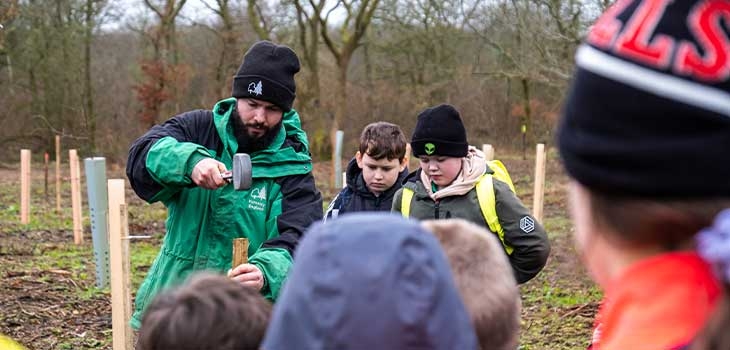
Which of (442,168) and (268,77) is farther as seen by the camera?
(442,168)

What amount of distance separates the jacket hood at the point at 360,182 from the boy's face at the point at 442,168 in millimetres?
626

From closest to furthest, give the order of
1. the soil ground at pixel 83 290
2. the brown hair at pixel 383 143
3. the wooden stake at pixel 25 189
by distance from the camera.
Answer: the brown hair at pixel 383 143
the soil ground at pixel 83 290
the wooden stake at pixel 25 189

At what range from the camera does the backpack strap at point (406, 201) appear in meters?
4.15

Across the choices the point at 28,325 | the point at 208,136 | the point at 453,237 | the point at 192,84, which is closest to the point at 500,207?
the point at 208,136

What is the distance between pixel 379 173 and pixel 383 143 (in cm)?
16

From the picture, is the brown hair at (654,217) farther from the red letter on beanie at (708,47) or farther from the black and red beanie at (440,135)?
the black and red beanie at (440,135)

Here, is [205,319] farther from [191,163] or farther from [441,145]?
[441,145]

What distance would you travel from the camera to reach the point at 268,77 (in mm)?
3367

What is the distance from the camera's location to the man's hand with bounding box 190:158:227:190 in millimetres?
3027

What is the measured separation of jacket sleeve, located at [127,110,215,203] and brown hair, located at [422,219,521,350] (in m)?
1.71

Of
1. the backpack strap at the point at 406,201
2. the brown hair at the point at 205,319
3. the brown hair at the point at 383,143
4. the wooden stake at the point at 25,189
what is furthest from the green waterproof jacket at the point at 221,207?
the wooden stake at the point at 25,189

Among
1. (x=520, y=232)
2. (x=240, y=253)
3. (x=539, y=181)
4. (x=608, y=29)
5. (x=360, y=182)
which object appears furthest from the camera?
(x=539, y=181)

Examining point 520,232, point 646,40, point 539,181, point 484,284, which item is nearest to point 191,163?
point 520,232

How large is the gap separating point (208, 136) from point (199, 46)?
2338 cm
